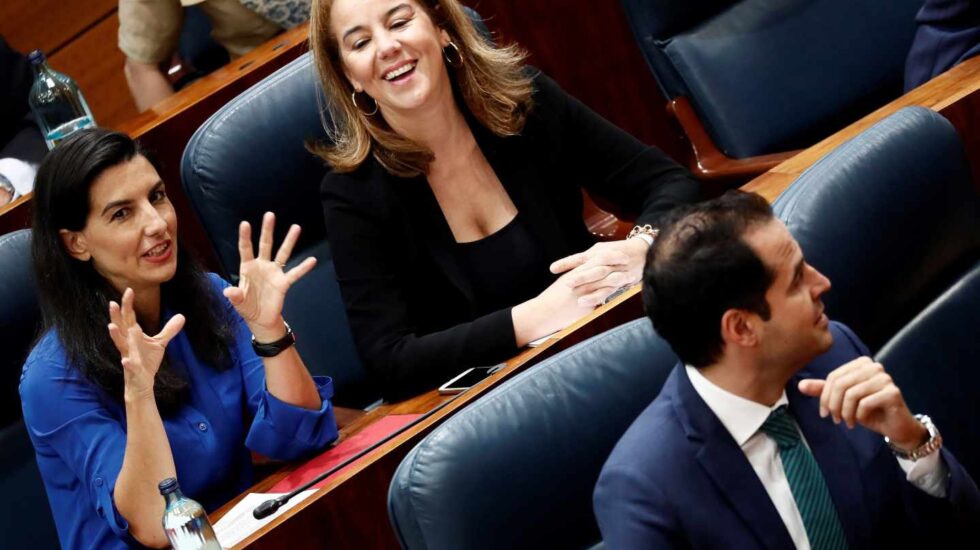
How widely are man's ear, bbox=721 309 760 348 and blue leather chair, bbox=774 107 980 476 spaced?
22cm

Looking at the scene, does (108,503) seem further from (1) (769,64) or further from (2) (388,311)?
(1) (769,64)

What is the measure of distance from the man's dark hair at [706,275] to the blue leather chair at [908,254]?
0.22 meters

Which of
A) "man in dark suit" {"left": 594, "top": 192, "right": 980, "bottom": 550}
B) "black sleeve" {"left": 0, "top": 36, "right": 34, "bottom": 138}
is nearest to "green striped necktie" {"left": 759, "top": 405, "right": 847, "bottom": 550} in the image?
"man in dark suit" {"left": 594, "top": 192, "right": 980, "bottom": 550}

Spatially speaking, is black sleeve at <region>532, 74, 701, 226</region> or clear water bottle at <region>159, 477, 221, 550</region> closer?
clear water bottle at <region>159, 477, 221, 550</region>

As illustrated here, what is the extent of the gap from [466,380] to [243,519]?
35 cm

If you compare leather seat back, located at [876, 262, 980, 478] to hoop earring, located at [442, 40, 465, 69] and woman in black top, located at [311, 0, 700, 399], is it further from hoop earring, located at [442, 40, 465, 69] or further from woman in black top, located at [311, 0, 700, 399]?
hoop earring, located at [442, 40, 465, 69]

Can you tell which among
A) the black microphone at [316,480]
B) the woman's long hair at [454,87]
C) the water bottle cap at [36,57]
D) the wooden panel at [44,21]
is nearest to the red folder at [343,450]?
the black microphone at [316,480]

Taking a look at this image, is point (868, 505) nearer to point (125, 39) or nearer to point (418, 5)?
point (418, 5)

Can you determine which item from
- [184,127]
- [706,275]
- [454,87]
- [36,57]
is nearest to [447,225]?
[454,87]

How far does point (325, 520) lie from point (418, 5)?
91 centimetres

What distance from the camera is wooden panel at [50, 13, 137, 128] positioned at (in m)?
4.39

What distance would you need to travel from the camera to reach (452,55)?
7.45ft

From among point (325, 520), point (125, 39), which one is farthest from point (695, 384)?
point (125, 39)

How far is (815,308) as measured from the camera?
52.7 inches
